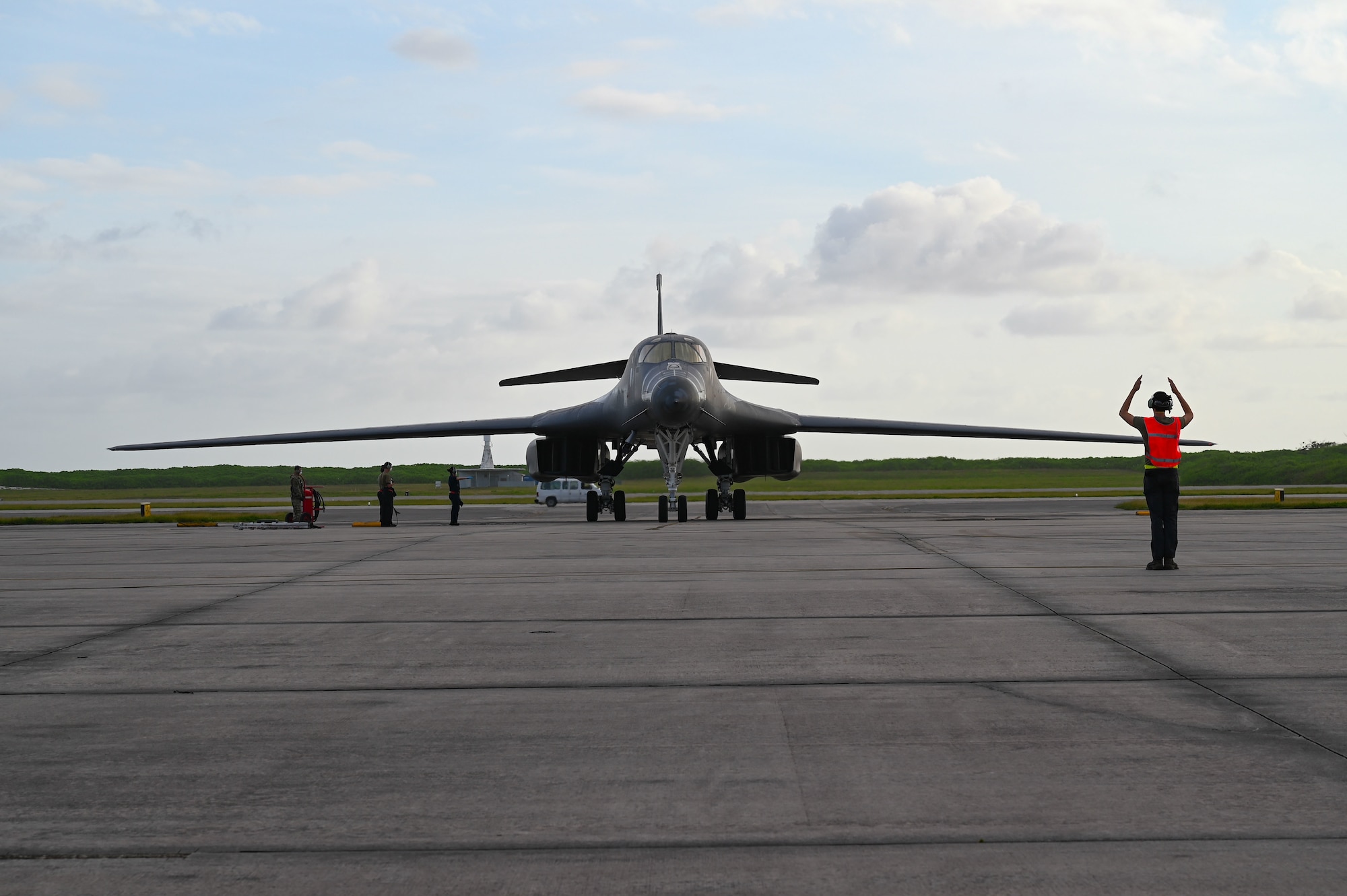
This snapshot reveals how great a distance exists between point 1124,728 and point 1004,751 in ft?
2.22

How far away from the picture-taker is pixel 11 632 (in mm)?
7770

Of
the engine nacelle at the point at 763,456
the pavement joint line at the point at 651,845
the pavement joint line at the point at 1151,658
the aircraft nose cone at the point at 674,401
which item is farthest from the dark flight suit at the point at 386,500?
the pavement joint line at the point at 651,845

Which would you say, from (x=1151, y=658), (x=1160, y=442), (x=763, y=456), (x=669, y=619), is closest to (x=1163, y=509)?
(x=1160, y=442)

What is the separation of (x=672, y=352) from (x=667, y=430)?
1657 millimetres

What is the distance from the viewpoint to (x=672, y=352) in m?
24.7

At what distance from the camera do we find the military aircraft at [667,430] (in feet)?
80.1

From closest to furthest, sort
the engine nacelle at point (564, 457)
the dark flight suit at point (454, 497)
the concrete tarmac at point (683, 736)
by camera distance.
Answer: the concrete tarmac at point (683, 736) < the dark flight suit at point (454, 497) < the engine nacelle at point (564, 457)

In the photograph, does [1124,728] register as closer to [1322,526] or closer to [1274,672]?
[1274,672]

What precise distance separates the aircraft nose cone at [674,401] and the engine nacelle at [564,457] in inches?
221

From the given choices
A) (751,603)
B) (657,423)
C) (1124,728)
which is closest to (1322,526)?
(657,423)

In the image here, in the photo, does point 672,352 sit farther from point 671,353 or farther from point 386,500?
point 386,500

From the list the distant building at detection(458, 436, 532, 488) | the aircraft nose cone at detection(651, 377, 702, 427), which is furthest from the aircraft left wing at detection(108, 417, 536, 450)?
the distant building at detection(458, 436, 532, 488)

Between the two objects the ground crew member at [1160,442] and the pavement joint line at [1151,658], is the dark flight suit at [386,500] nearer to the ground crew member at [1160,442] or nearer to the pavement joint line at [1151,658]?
the pavement joint line at [1151,658]

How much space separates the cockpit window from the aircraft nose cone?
1.35m
